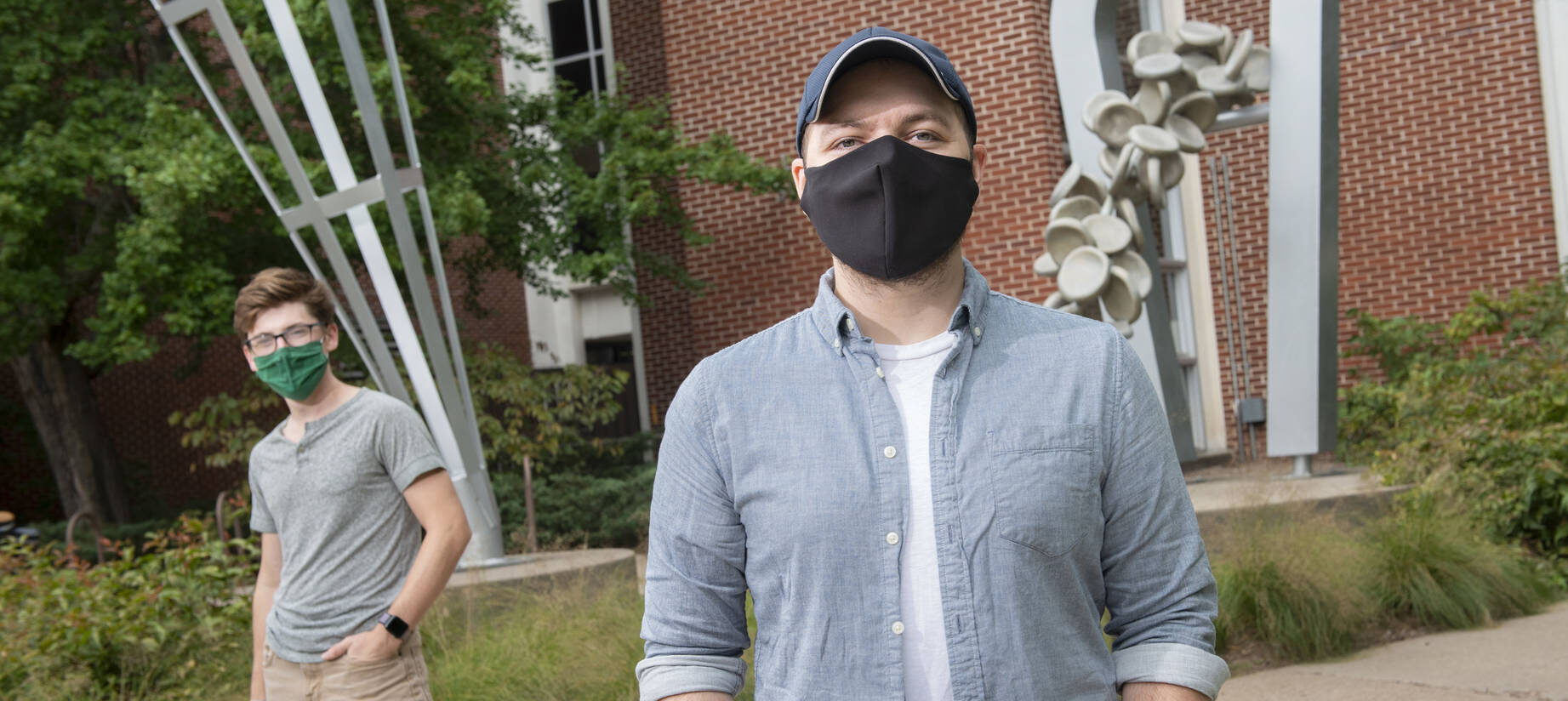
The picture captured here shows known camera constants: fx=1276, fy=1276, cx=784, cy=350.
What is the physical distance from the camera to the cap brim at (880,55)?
1698 millimetres

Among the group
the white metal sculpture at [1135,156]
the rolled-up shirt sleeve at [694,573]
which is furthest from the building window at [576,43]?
the rolled-up shirt sleeve at [694,573]

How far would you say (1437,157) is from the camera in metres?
14.3

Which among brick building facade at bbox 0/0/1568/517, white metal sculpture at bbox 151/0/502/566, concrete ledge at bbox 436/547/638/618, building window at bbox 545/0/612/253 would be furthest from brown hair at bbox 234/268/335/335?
building window at bbox 545/0/612/253

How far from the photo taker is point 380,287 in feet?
24.6

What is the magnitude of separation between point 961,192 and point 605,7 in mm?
17201

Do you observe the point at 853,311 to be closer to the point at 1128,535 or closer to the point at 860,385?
the point at 860,385

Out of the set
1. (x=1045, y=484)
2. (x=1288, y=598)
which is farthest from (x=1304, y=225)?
(x=1045, y=484)

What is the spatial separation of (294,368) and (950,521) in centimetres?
220

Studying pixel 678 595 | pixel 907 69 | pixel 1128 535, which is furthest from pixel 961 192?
pixel 678 595

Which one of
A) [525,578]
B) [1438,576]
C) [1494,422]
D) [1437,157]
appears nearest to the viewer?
[1438,576]

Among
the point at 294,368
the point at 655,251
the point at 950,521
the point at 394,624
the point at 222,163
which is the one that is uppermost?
the point at 222,163

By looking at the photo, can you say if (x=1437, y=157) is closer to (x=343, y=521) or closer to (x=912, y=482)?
(x=343, y=521)

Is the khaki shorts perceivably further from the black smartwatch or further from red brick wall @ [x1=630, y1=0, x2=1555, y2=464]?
red brick wall @ [x1=630, y1=0, x2=1555, y2=464]

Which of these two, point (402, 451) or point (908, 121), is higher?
point (908, 121)
